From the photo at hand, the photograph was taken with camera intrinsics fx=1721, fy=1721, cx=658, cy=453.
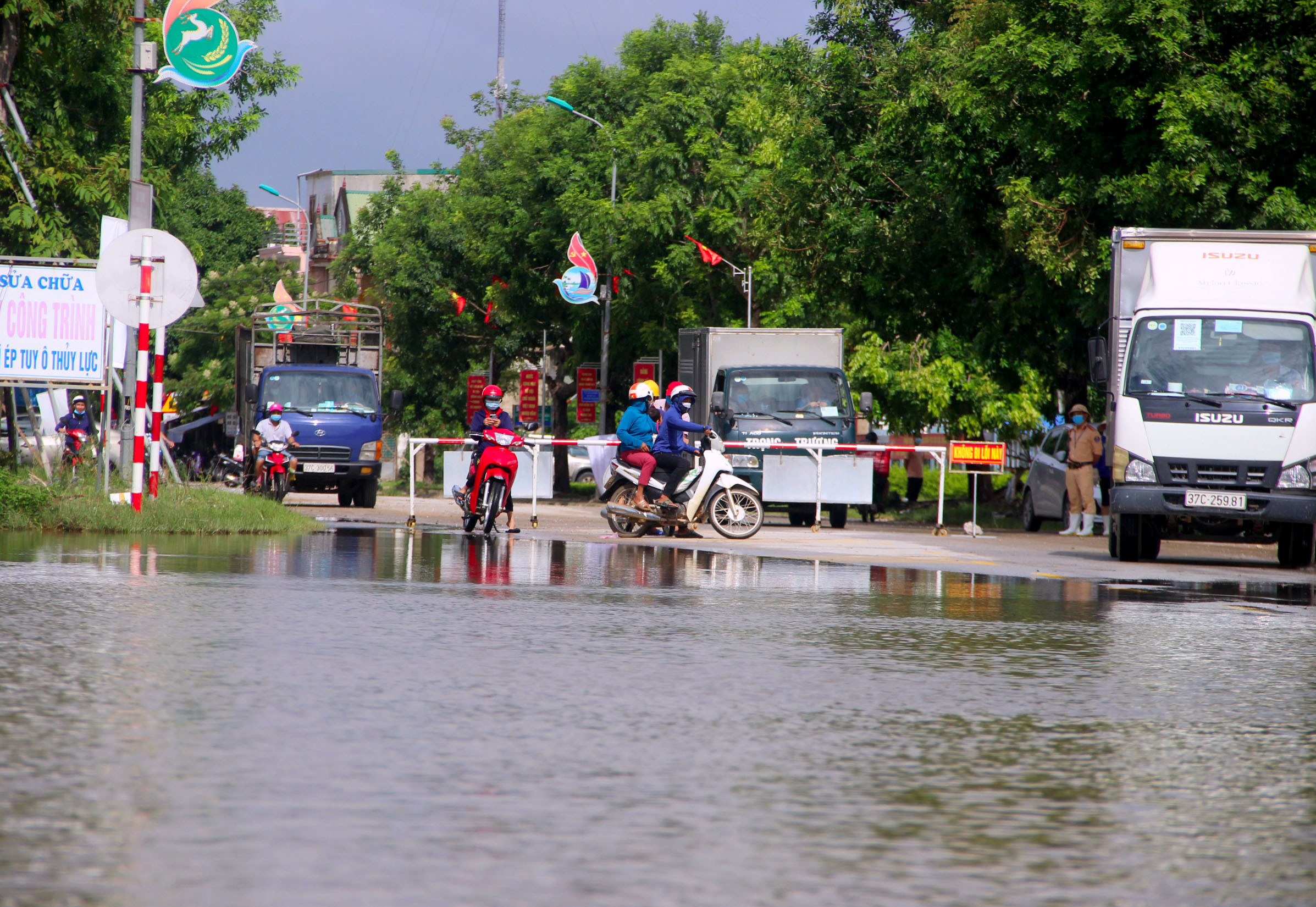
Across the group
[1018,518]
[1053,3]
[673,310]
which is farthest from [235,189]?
[1053,3]

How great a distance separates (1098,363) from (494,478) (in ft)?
21.5

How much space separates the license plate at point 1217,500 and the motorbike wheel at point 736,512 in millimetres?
5027

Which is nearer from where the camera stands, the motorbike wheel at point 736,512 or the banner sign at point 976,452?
the motorbike wheel at point 736,512

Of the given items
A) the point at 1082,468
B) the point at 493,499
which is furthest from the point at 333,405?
the point at 1082,468

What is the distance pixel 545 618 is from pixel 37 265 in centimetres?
1082

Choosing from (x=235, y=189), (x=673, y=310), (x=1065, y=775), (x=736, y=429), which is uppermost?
(x=235, y=189)

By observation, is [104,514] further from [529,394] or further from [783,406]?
[529,394]

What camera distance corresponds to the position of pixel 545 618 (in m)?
9.72

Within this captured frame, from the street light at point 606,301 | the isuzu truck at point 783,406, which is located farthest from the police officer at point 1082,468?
the street light at point 606,301

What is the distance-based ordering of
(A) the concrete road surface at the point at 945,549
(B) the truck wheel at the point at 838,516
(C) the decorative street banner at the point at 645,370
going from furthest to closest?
(C) the decorative street banner at the point at 645,370 → (B) the truck wheel at the point at 838,516 → (A) the concrete road surface at the point at 945,549

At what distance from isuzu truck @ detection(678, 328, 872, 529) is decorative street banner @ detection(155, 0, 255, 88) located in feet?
30.4

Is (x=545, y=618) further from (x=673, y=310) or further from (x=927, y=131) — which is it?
(x=673, y=310)

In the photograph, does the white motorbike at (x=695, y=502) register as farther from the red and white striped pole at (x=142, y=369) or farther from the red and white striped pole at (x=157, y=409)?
the red and white striped pole at (x=142, y=369)

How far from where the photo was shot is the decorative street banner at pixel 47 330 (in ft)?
59.0
